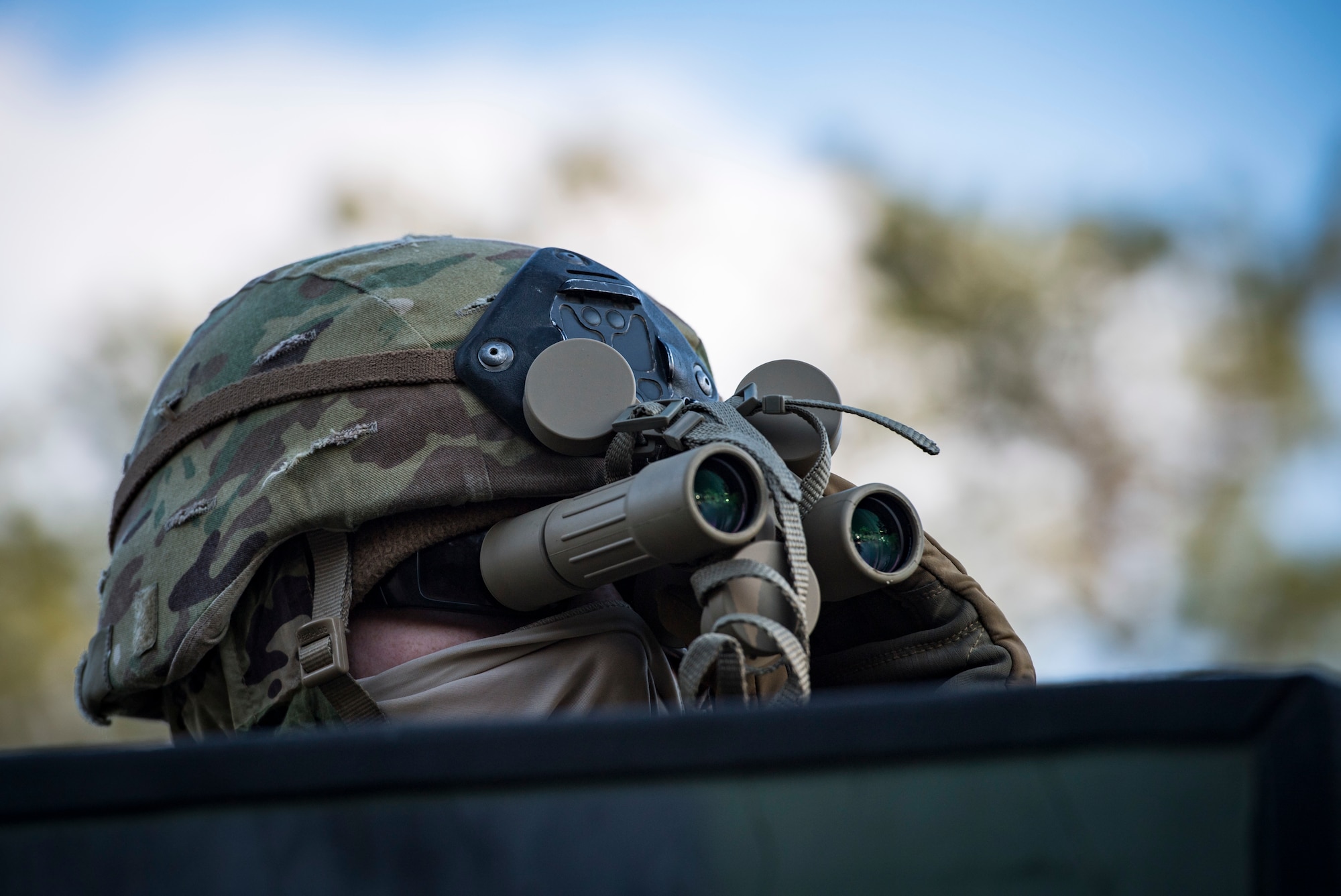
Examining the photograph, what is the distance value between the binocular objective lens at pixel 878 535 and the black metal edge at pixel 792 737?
0.77m

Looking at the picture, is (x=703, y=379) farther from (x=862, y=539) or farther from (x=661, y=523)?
(x=661, y=523)

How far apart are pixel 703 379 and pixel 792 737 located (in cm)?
121

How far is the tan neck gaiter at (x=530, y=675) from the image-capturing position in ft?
5.31

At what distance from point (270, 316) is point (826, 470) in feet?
2.97

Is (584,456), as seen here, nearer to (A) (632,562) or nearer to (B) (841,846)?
(A) (632,562)

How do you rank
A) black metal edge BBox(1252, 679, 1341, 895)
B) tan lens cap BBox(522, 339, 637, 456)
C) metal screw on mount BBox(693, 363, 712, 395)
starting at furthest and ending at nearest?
metal screw on mount BBox(693, 363, 712, 395) < tan lens cap BBox(522, 339, 637, 456) < black metal edge BBox(1252, 679, 1341, 895)

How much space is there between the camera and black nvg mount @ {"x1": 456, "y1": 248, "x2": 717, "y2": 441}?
1716 millimetres

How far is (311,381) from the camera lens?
1.76 meters

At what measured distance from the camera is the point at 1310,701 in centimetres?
68

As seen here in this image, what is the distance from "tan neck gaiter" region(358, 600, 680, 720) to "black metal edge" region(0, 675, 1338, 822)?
2.88 feet

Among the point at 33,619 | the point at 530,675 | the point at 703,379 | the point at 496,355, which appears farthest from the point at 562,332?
the point at 33,619

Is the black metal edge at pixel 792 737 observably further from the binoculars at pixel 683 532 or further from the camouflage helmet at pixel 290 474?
the camouflage helmet at pixel 290 474

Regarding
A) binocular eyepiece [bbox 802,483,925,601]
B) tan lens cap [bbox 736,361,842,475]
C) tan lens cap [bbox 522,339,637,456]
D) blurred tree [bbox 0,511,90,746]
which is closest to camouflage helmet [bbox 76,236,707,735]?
tan lens cap [bbox 522,339,637,456]

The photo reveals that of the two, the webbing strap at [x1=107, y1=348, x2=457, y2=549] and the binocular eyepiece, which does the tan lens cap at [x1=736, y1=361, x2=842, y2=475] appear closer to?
the binocular eyepiece
